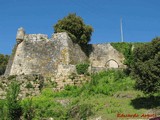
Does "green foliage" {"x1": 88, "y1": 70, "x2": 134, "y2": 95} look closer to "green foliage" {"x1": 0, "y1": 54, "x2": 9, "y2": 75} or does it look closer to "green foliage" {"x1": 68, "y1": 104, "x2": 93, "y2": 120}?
"green foliage" {"x1": 68, "y1": 104, "x2": 93, "y2": 120}

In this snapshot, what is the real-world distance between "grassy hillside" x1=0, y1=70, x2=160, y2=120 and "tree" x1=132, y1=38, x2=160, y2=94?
1207 mm

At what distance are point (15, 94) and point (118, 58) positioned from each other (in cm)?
1800

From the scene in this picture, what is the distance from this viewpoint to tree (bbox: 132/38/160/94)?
1881 centimetres

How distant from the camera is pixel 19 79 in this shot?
1037 inches

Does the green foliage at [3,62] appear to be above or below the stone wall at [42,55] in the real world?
above

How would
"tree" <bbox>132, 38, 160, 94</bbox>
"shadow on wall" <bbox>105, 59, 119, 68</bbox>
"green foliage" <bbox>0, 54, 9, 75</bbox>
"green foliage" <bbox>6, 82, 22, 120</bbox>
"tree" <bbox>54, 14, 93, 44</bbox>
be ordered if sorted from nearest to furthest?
1. "green foliage" <bbox>6, 82, 22, 120</bbox>
2. "tree" <bbox>132, 38, 160, 94</bbox>
3. "tree" <bbox>54, 14, 93, 44</bbox>
4. "shadow on wall" <bbox>105, 59, 119, 68</bbox>
5. "green foliage" <bbox>0, 54, 9, 75</bbox>

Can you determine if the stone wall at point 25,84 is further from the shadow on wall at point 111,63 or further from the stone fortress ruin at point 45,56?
the shadow on wall at point 111,63

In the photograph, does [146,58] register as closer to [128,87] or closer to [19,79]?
[128,87]

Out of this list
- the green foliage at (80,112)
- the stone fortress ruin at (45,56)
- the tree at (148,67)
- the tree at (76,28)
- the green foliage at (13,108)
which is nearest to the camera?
the green foliage at (80,112)

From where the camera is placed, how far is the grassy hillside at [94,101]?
746 inches

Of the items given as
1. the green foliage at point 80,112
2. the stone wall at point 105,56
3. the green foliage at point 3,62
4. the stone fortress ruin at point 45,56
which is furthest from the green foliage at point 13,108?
the green foliage at point 3,62

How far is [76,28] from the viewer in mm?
34375

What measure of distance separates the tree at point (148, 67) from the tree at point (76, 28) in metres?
14.6

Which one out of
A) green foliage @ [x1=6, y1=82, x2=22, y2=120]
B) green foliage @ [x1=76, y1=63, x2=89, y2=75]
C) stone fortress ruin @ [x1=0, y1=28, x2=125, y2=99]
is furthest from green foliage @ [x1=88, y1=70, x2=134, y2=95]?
green foliage @ [x1=6, y1=82, x2=22, y2=120]
